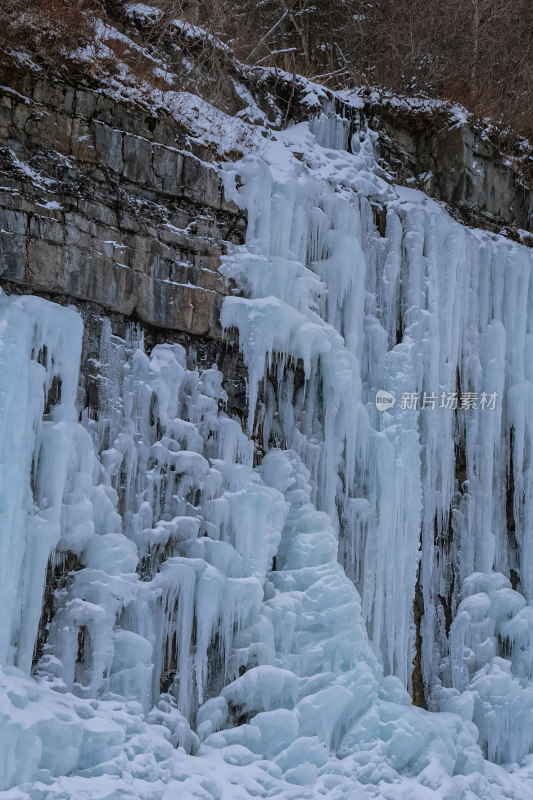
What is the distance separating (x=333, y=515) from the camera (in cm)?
923

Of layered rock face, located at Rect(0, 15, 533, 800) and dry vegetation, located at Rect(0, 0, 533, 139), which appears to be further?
dry vegetation, located at Rect(0, 0, 533, 139)

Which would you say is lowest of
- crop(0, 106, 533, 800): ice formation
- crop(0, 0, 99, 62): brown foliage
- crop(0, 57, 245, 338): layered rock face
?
crop(0, 106, 533, 800): ice formation

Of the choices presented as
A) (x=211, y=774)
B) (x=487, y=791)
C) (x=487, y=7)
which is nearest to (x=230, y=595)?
(x=211, y=774)

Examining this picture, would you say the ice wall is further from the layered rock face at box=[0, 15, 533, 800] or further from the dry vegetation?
the dry vegetation

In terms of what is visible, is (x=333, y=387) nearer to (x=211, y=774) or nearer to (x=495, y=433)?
(x=495, y=433)

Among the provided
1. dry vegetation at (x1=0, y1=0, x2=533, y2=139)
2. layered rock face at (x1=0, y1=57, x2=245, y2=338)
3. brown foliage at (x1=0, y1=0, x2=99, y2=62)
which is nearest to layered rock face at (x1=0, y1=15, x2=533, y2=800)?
layered rock face at (x1=0, y1=57, x2=245, y2=338)

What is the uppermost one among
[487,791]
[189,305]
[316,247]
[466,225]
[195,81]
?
[195,81]

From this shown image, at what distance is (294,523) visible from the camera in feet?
28.8

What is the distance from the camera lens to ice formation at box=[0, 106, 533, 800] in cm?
705

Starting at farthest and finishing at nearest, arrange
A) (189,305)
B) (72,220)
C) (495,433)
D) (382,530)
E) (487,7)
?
(487,7)
(495,433)
(382,530)
(189,305)
(72,220)

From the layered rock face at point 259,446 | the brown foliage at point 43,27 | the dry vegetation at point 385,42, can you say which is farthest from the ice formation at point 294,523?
the brown foliage at point 43,27

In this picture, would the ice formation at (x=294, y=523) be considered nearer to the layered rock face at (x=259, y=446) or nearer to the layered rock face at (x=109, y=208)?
the layered rock face at (x=259, y=446)

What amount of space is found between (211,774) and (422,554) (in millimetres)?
3633

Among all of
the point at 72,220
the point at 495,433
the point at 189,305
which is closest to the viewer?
the point at 72,220
